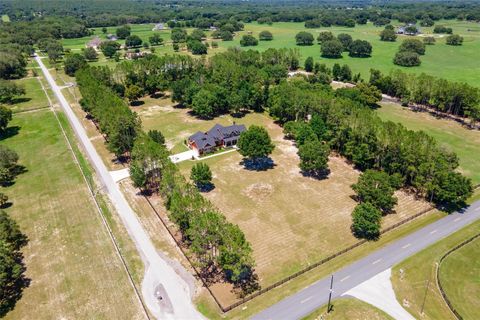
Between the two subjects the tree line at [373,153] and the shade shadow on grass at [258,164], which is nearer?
the tree line at [373,153]

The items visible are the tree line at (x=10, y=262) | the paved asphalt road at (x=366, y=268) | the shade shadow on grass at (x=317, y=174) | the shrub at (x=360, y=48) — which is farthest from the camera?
the shrub at (x=360, y=48)

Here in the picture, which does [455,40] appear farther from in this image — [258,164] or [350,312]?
[350,312]

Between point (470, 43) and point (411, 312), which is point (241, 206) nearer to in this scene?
point (411, 312)

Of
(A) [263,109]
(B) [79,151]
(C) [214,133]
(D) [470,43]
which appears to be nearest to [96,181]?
(B) [79,151]

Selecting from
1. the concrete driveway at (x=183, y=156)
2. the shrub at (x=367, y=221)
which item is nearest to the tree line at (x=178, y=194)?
the concrete driveway at (x=183, y=156)

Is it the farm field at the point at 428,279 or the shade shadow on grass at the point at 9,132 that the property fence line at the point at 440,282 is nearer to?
the farm field at the point at 428,279

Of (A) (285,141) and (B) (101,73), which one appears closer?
(A) (285,141)

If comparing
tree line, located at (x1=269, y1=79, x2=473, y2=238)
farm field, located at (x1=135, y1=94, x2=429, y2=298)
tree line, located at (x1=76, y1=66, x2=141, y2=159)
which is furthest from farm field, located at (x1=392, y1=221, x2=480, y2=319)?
tree line, located at (x1=76, y1=66, x2=141, y2=159)

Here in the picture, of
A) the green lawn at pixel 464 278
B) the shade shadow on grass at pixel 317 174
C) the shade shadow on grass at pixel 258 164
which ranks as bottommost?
the shade shadow on grass at pixel 317 174

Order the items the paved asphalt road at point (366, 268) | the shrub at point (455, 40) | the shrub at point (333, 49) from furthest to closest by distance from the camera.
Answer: the shrub at point (455, 40)
the shrub at point (333, 49)
the paved asphalt road at point (366, 268)
